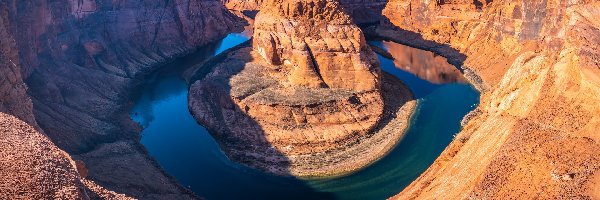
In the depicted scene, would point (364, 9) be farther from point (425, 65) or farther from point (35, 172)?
point (35, 172)

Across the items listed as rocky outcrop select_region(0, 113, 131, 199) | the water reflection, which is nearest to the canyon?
rocky outcrop select_region(0, 113, 131, 199)

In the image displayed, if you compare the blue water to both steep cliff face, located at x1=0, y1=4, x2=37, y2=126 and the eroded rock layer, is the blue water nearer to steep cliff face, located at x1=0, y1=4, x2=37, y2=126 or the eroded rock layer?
the eroded rock layer

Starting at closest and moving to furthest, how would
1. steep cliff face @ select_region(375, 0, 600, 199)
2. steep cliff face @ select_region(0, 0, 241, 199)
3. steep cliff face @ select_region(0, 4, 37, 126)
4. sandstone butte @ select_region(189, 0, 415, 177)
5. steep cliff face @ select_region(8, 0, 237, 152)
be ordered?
1. steep cliff face @ select_region(375, 0, 600, 199)
2. steep cliff face @ select_region(0, 4, 37, 126)
3. steep cliff face @ select_region(0, 0, 241, 199)
4. sandstone butte @ select_region(189, 0, 415, 177)
5. steep cliff face @ select_region(8, 0, 237, 152)

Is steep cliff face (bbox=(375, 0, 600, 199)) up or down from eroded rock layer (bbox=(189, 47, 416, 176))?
up

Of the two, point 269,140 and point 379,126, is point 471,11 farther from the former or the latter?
point 269,140

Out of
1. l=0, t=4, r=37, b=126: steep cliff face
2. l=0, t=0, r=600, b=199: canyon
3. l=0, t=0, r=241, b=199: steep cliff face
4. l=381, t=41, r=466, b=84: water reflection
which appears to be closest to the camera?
l=0, t=0, r=600, b=199: canyon

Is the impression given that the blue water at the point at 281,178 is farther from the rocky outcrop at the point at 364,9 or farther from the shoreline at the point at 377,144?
the rocky outcrop at the point at 364,9

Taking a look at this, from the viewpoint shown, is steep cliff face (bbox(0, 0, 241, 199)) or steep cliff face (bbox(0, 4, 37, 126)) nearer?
steep cliff face (bbox(0, 4, 37, 126))

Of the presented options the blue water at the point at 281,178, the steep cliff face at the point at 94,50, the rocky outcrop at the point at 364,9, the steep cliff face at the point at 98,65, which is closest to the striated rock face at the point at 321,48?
the blue water at the point at 281,178

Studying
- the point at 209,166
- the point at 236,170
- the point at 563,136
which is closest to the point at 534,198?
the point at 563,136
